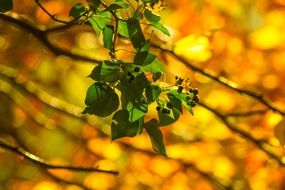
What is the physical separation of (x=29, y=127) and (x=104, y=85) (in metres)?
0.98

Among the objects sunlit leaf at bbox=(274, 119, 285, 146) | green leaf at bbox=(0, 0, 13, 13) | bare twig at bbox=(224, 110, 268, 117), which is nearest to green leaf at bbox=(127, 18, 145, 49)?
green leaf at bbox=(0, 0, 13, 13)

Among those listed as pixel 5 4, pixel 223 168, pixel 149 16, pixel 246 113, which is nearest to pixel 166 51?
pixel 246 113

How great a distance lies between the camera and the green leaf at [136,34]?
90 centimetres

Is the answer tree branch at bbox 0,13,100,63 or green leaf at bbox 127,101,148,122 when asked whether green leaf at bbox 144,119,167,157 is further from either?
tree branch at bbox 0,13,100,63

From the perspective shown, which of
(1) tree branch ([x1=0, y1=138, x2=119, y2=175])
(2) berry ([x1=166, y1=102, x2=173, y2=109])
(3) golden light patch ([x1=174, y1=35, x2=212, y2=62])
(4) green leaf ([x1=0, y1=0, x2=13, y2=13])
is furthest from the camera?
(3) golden light patch ([x1=174, y1=35, x2=212, y2=62])

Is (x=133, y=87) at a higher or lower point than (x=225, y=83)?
higher

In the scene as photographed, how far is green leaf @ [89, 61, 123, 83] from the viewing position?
88cm

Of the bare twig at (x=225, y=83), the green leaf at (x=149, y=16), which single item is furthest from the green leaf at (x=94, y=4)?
the bare twig at (x=225, y=83)

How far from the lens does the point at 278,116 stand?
1.98 m

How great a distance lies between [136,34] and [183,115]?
1.04 metres

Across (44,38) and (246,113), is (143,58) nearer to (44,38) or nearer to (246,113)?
(44,38)

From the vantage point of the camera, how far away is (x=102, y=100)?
88 cm

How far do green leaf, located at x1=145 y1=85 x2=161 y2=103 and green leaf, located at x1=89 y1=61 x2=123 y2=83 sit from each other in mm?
65

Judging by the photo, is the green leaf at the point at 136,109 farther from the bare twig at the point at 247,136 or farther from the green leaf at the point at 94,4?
the bare twig at the point at 247,136
